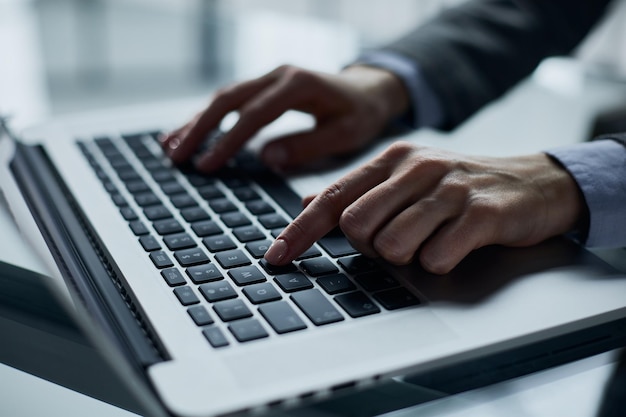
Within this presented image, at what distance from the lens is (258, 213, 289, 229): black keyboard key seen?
61 cm

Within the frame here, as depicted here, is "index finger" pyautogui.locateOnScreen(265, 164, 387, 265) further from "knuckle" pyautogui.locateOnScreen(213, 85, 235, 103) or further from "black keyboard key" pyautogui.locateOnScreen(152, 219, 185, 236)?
"knuckle" pyautogui.locateOnScreen(213, 85, 235, 103)

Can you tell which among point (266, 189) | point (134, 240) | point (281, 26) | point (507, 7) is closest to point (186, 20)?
point (281, 26)

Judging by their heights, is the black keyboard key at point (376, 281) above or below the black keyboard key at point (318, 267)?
below

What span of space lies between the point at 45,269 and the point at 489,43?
2.08ft

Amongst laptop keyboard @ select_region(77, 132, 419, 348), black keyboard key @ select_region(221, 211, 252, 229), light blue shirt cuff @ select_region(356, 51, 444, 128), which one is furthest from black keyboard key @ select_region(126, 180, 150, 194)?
light blue shirt cuff @ select_region(356, 51, 444, 128)

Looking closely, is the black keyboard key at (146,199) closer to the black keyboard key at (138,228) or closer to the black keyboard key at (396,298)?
the black keyboard key at (138,228)

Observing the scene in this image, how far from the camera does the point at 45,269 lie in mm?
559

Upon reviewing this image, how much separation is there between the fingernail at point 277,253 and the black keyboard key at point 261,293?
0.03 meters

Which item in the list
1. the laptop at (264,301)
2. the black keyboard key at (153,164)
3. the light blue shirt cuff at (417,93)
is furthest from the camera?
the light blue shirt cuff at (417,93)

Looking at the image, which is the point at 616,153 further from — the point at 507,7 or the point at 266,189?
the point at 507,7

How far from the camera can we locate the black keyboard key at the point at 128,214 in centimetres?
62

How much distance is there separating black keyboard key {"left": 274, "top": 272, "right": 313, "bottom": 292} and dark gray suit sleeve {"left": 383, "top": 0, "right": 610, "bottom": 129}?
44 centimetres

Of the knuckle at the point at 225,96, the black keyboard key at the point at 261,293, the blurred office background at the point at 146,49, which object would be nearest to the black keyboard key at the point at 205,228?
the black keyboard key at the point at 261,293

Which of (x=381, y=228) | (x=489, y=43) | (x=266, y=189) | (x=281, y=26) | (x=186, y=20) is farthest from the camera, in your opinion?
(x=186, y=20)
